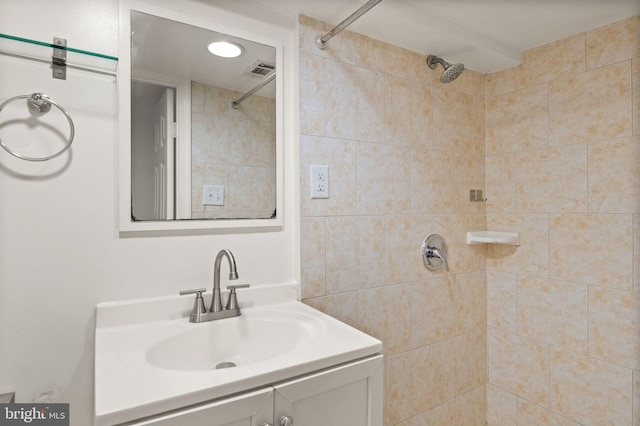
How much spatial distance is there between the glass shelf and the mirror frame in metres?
0.04

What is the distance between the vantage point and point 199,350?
3.35 feet

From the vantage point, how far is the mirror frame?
40.9 inches

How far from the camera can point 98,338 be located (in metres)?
0.93

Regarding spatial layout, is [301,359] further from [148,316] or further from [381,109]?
[381,109]

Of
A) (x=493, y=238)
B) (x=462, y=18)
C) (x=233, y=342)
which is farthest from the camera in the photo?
(x=493, y=238)

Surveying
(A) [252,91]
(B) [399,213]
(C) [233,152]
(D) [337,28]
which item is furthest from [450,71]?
(C) [233,152]

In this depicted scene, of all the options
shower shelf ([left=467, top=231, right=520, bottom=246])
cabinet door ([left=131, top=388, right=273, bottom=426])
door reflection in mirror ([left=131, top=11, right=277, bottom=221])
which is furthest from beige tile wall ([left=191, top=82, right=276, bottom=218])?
shower shelf ([left=467, top=231, right=520, bottom=246])

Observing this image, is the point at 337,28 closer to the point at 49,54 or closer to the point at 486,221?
the point at 49,54

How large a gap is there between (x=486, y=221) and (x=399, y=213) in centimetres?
69

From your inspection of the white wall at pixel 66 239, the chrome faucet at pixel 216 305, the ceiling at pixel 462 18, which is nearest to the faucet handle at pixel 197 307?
the chrome faucet at pixel 216 305

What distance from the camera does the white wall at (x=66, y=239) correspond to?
3.03ft

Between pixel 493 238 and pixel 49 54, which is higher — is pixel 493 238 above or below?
below

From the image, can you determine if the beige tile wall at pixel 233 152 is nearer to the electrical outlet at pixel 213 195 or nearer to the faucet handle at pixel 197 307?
the electrical outlet at pixel 213 195

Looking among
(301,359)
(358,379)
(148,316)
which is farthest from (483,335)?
(148,316)
